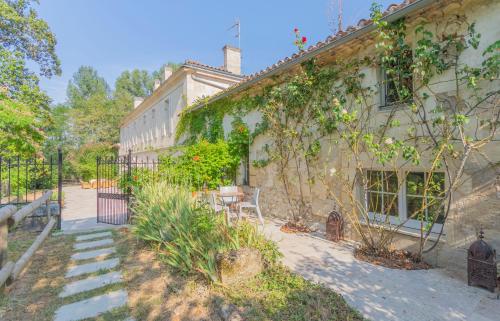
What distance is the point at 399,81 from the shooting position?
441cm

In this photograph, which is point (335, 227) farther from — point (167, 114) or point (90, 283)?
point (167, 114)

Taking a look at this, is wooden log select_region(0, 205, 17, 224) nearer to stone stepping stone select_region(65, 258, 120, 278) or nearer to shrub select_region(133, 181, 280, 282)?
stone stepping stone select_region(65, 258, 120, 278)

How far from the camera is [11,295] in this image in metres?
3.26

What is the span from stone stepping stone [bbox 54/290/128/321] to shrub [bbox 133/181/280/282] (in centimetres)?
77

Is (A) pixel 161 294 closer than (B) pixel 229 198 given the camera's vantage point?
Yes

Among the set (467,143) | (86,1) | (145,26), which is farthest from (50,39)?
(467,143)

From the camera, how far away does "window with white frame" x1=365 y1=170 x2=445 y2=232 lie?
12.8ft

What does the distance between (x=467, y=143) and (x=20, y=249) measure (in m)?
7.65

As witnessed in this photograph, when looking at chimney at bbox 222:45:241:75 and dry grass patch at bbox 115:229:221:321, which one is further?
chimney at bbox 222:45:241:75

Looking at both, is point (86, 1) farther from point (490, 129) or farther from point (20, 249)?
point (490, 129)

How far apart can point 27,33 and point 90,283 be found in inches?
637

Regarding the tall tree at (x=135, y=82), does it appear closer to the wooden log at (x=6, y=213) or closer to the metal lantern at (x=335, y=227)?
the wooden log at (x=6, y=213)

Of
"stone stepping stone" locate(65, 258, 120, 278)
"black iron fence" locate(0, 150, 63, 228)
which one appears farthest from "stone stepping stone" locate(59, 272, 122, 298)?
"black iron fence" locate(0, 150, 63, 228)

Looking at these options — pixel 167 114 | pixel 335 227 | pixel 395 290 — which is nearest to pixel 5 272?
pixel 395 290
